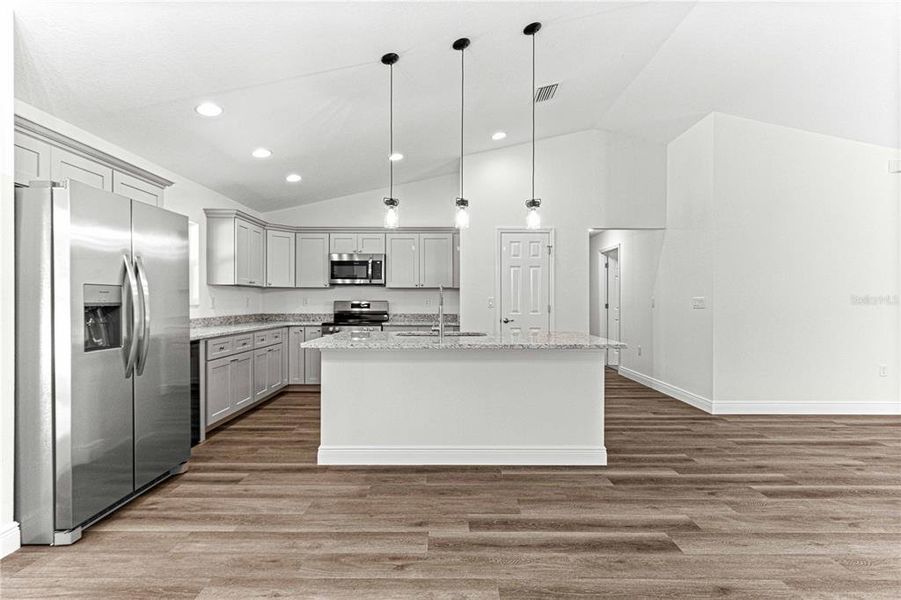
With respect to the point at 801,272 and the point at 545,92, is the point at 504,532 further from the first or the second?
the point at 801,272

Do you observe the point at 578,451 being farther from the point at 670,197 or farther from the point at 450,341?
the point at 670,197

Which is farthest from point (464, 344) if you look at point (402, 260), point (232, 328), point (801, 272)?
point (801, 272)

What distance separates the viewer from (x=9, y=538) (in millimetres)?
2443

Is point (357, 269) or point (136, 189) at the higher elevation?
point (136, 189)

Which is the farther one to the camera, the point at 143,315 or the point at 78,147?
the point at 78,147

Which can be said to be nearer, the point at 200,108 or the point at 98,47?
the point at 98,47

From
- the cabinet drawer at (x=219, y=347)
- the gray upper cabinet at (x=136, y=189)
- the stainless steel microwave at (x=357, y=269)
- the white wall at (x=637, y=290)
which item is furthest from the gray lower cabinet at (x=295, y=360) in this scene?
the white wall at (x=637, y=290)

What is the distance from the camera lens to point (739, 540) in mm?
2566

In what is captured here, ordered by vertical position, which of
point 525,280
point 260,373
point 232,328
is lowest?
point 260,373

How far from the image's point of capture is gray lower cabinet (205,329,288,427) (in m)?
4.65

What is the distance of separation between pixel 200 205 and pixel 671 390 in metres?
6.00

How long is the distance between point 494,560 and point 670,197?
5405mm

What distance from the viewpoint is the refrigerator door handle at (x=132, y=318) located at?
2.93 m

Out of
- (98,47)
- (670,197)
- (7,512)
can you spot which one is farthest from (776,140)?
(7,512)
